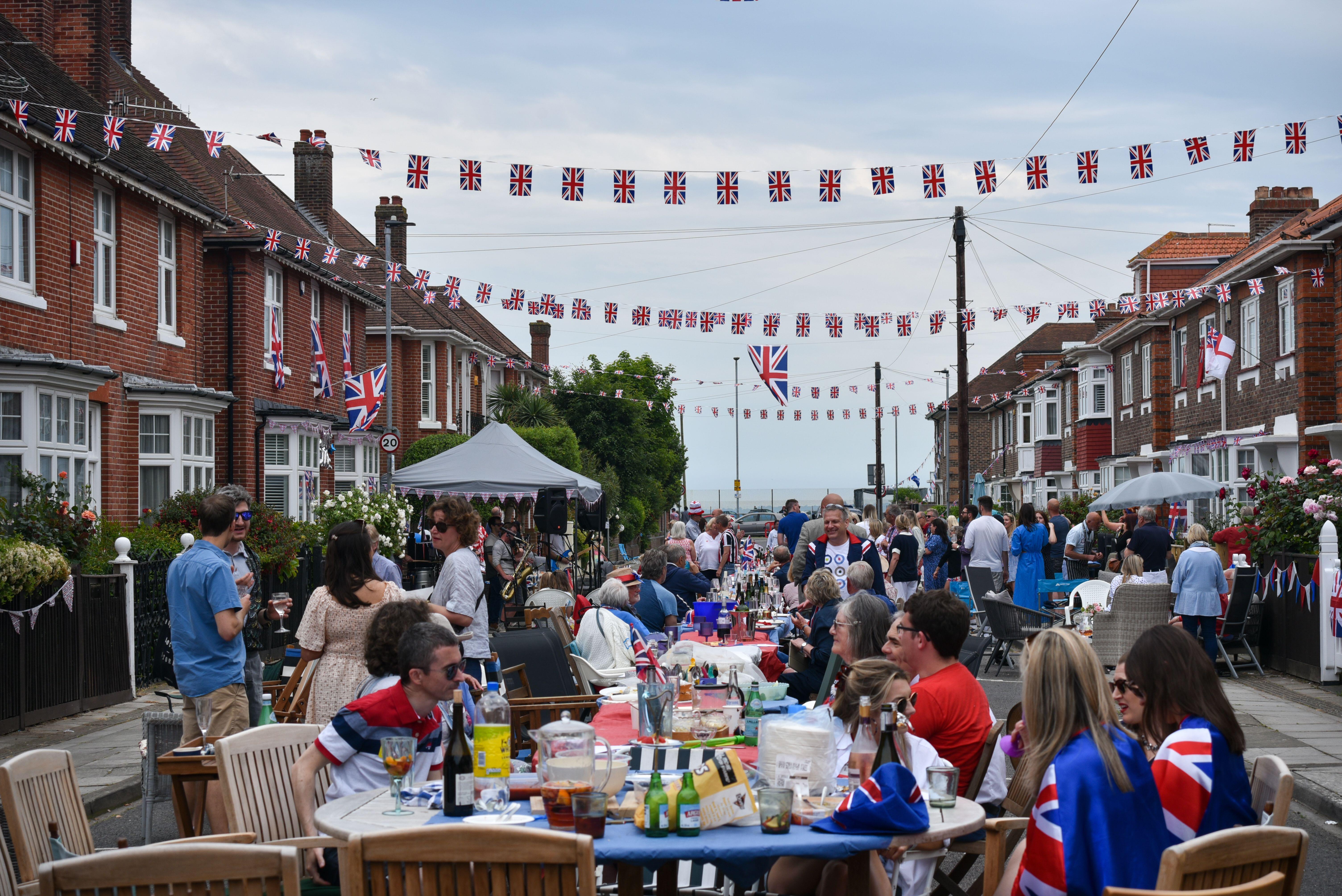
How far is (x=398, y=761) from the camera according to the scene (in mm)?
4070

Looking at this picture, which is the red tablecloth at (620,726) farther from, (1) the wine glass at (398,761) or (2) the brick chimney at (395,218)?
(2) the brick chimney at (395,218)

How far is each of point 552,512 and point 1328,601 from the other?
1116cm

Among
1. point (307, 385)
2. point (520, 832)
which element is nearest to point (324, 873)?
point (520, 832)

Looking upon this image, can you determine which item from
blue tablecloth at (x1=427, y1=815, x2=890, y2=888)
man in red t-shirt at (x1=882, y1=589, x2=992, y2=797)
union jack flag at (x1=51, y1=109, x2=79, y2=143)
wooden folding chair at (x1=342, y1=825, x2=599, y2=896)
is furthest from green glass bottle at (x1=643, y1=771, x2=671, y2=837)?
union jack flag at (x1=51, y1=109, x2=79, y2=143)

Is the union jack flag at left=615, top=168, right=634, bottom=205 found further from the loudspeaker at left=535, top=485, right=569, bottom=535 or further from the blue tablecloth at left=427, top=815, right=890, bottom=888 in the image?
the blue tablecloth at left=427, top=815, right=890, bottom=888

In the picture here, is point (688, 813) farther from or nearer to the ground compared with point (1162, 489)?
nearer to the ground

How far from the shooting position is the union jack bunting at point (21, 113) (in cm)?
1262

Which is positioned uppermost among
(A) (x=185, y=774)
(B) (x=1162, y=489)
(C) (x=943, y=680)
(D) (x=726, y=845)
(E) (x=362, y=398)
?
(E) (x=362, y=398)

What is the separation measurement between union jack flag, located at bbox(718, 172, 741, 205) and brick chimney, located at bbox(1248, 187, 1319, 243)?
54.6 feet

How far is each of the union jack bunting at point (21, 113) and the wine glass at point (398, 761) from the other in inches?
436

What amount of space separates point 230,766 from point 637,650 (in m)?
4.89

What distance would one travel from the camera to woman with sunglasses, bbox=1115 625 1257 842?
12.5ft

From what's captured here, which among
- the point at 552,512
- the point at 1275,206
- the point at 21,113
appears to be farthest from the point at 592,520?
the point at 1275,206

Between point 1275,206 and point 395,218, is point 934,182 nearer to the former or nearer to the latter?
point 1275,206
